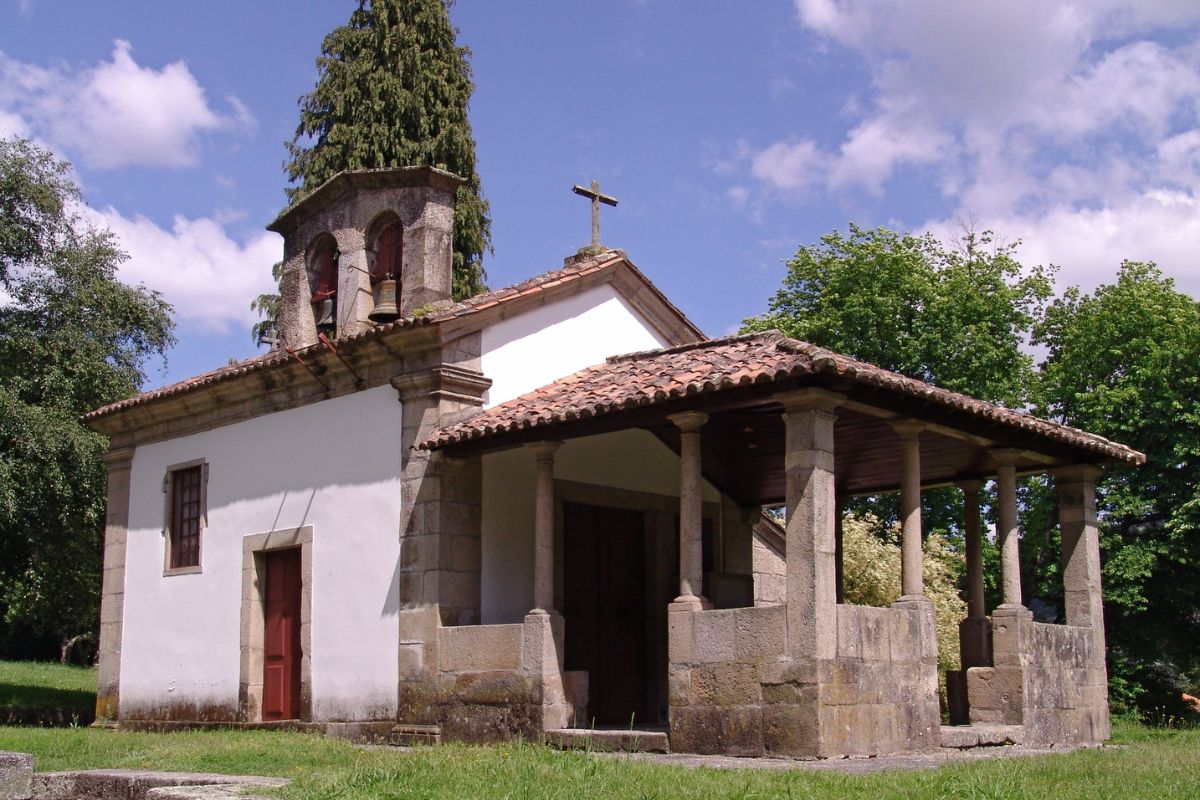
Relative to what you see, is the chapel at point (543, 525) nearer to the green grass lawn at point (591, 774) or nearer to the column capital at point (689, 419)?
the column capital at point (689, 419)

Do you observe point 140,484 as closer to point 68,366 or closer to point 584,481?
point 68,366

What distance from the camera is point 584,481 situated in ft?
43.3

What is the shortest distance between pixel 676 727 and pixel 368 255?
21.7 ft

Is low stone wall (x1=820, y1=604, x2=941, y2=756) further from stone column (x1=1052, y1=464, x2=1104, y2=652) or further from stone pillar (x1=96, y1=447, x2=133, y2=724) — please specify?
stone pillar (x1=96, y1=447, x2=133, y2=724)

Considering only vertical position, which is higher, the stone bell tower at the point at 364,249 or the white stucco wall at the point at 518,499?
the stone bell tower at the point at 364,249

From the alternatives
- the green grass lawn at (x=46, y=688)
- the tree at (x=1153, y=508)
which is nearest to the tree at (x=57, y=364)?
the green grass lawn at (x=46, y=688)

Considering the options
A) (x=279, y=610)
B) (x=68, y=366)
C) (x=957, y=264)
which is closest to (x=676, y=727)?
(x=279, y=610)

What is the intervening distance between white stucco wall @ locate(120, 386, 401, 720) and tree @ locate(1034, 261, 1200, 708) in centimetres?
1548

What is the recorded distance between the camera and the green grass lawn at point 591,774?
682 centimetres

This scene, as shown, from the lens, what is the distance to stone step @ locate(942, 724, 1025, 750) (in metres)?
10.5

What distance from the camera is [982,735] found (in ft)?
35.6

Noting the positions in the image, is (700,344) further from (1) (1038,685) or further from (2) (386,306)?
(1) (1038,685)

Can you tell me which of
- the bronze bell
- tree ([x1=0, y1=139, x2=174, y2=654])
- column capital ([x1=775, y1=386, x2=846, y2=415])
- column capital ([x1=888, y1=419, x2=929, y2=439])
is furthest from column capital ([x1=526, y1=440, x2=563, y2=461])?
tree ([x1=0, y1=139, x2=174, y2=654])

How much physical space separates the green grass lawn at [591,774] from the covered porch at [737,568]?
1344mm
